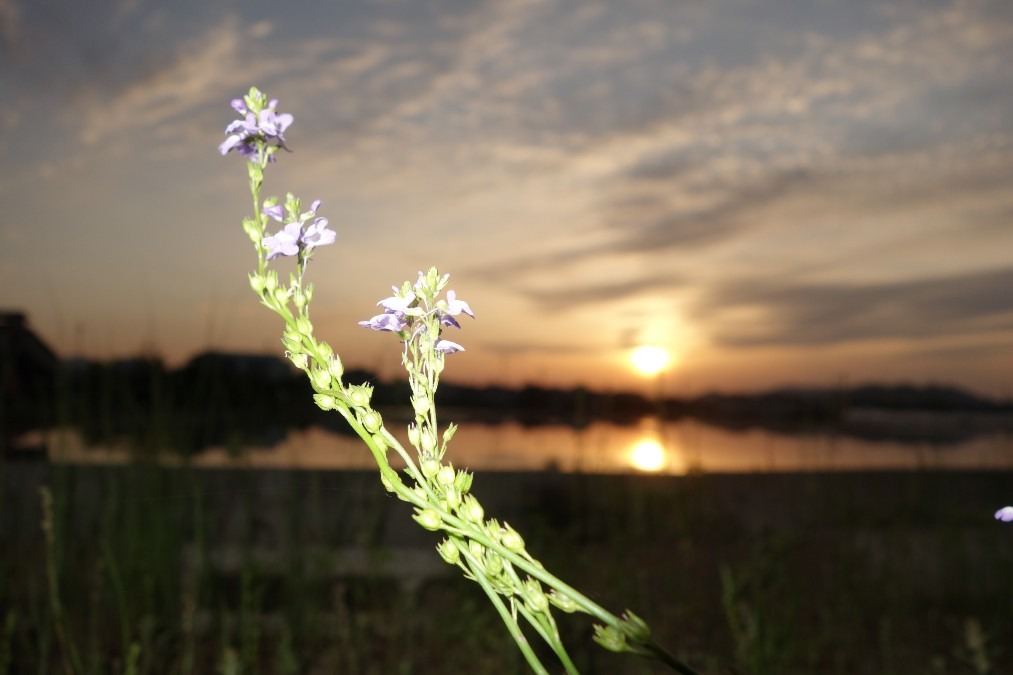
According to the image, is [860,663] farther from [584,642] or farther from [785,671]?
[584,642]

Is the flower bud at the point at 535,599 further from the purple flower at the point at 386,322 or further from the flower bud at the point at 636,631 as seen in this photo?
the purple flower at the point at 386,322

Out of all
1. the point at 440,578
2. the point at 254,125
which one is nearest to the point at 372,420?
the point at 254,125

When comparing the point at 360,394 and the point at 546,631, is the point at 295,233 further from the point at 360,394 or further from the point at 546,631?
the point at 546,631

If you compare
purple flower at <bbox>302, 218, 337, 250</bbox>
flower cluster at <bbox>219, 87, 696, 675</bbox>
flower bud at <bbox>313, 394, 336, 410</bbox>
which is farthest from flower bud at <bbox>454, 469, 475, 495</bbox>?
purple flower at <bbox>302, 218, 337, 250</bbox>

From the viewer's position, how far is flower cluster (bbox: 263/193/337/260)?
627mm

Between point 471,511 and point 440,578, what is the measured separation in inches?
135

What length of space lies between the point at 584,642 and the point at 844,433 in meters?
11.4

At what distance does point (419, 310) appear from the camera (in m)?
0.61

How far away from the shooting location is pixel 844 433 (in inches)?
520

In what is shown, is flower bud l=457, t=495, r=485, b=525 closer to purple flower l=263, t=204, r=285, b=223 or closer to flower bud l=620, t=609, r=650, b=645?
flower bud l=620, t=609, r=650, b=645

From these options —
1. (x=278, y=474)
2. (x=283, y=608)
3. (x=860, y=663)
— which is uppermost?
(x=278, y=474)

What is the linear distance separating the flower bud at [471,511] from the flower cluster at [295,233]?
0.73ft

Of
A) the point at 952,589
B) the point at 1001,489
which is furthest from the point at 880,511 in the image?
the point at 1001,489

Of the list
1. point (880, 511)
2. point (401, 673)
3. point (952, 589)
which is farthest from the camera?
point (880, 511)
